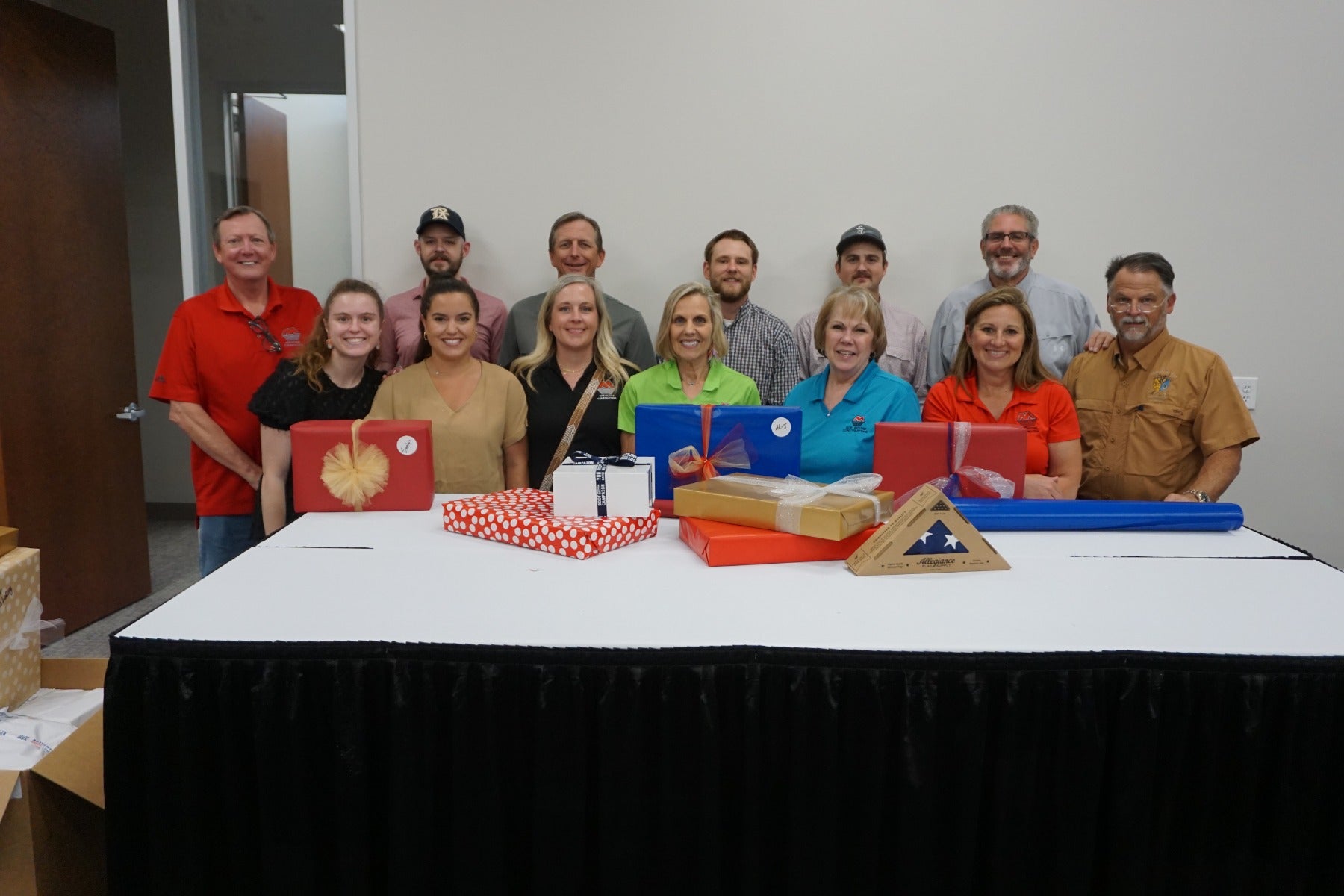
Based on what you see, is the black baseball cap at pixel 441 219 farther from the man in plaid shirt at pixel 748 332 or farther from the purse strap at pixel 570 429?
the purse strap at pixel 570 429

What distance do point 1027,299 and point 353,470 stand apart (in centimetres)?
265

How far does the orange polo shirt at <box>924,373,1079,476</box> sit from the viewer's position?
2.38 m

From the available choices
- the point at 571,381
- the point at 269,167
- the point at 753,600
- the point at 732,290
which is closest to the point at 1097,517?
the point at 753,600

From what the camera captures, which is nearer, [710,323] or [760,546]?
[760,546]

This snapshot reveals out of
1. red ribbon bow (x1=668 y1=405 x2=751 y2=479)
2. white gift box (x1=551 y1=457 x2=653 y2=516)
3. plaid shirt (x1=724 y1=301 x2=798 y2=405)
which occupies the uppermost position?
plaid shirt (x1=724 y1=301 x2=798 y2=405)

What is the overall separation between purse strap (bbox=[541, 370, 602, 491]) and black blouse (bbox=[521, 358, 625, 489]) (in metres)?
0.01

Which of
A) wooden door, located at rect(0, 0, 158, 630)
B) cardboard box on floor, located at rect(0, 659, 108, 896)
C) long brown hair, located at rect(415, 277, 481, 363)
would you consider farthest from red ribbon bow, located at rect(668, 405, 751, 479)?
wooden door, located at rect(0, 0, 158, 630)

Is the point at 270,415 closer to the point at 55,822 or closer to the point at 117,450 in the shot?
the point at 55,822

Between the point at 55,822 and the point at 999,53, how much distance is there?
13.5ft

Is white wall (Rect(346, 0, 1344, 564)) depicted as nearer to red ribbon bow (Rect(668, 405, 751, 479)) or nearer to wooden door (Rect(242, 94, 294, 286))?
wooden door (Rect(242, 94, 294, 286))

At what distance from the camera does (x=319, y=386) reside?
245cm

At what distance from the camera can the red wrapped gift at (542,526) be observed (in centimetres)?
167

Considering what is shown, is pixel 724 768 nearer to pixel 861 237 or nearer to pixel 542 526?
pixel 542 526

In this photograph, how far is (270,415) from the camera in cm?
240
